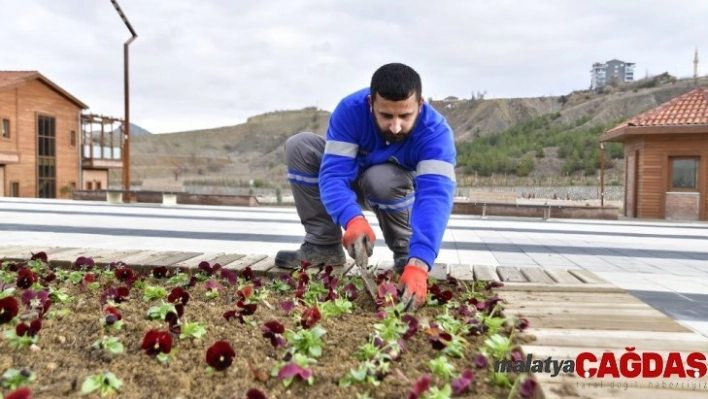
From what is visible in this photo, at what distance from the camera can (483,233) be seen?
721 cm

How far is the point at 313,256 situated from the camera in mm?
3035

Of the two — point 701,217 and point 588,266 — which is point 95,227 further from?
point 701,217

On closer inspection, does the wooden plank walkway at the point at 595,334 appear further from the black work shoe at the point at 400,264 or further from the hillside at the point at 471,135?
the hillside at the point at 471,135

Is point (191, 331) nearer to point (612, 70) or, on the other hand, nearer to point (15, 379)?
point (15, 379)

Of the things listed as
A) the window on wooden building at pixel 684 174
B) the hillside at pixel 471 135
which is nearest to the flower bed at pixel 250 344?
the window on wooden building at pixel 684 174

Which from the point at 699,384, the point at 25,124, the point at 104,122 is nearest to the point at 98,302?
the point at 699,384

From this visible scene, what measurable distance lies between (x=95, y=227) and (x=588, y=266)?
583 centimetres

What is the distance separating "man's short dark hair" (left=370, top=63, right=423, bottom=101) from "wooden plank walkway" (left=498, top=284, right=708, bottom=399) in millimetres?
998

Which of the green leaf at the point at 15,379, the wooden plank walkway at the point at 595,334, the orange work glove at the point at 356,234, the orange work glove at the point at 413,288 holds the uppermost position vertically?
the orange work glove at the point at 356,234

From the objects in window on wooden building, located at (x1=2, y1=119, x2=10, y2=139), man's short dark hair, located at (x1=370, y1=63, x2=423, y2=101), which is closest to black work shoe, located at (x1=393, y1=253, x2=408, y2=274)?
man's short dark hair, located at (x1=370, y1=63, x2=423, y2=101)

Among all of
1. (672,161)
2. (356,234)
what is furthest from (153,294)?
(672,161)

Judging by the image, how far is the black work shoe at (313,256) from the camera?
9.57 ft

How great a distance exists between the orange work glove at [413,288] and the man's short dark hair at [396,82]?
2.48ft

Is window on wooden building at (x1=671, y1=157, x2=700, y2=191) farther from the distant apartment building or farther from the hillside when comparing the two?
the distant apartment building
